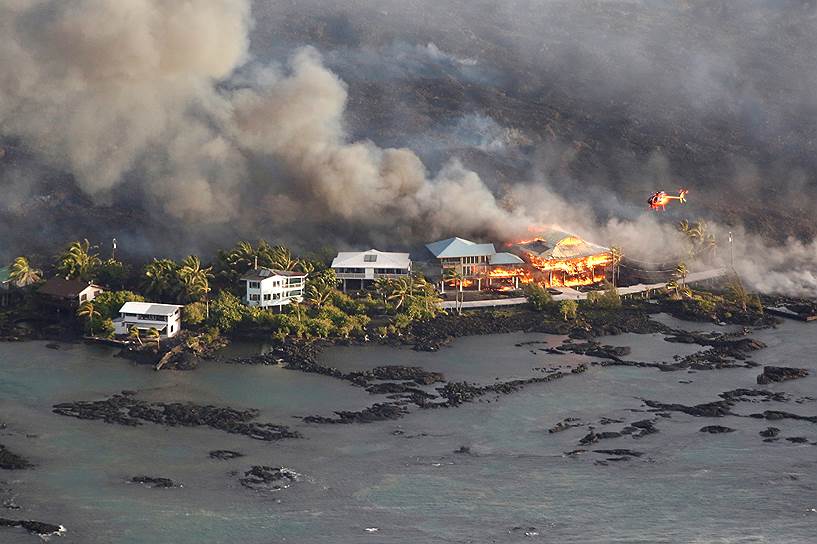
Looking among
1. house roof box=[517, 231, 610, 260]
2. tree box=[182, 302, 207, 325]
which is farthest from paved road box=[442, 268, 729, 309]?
tree box=[182, 302, 207, 325]

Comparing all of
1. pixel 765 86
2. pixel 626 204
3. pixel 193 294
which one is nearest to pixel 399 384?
pixel 193 294

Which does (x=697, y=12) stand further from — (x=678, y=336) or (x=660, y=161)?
(x=678, y=336)

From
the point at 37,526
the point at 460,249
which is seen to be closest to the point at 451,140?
the point at 460,249

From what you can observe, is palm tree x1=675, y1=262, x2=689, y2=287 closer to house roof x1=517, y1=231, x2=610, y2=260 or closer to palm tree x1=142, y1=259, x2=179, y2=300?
house roof x1=517, y1=231, x2=610, y2=260

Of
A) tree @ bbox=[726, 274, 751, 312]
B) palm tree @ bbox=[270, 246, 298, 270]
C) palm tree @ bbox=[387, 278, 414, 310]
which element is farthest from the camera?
tree @ bbox=[726, 274, 751, 312]

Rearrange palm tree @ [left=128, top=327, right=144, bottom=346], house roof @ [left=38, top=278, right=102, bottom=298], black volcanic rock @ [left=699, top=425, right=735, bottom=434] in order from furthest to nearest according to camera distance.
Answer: house roof @ [left=38, top=278, right=102, bottom=298], palm tree @ [left=128, top=327, right=144, bottom=346], black volcanic rock @ [left=699, top=425, right=735, bottom=434]

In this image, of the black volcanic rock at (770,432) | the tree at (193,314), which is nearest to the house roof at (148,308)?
the tree at (193,314)
